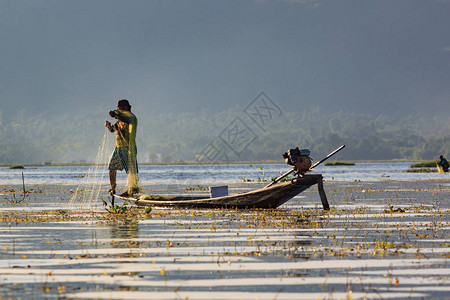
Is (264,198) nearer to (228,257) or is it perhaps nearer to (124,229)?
(124,229)

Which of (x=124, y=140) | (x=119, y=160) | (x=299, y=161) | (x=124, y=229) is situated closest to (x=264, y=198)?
(x=299, y=161)

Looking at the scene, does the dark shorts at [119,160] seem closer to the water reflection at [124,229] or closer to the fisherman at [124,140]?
the fisherman at [124,140]

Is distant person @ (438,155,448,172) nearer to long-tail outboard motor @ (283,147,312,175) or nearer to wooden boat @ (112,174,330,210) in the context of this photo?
wooden boat @ (112,174,330,210)

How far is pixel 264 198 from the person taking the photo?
19891 millimetres

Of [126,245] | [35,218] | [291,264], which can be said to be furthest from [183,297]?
[35,218]

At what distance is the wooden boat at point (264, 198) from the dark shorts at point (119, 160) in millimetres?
1588

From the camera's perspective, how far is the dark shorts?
70.6 feet

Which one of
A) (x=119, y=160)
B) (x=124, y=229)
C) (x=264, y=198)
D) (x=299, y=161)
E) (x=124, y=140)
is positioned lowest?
(x=124, y=229)

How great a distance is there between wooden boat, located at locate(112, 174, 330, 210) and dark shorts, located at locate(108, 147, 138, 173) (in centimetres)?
159

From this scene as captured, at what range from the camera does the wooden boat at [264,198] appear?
63.4ft

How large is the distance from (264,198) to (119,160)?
5024mm

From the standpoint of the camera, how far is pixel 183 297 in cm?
775

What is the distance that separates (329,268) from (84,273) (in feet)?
11.4

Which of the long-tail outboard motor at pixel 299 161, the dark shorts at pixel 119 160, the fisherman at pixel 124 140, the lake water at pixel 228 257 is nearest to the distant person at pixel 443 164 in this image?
the long-tail outboard motor at pixel 299 161
